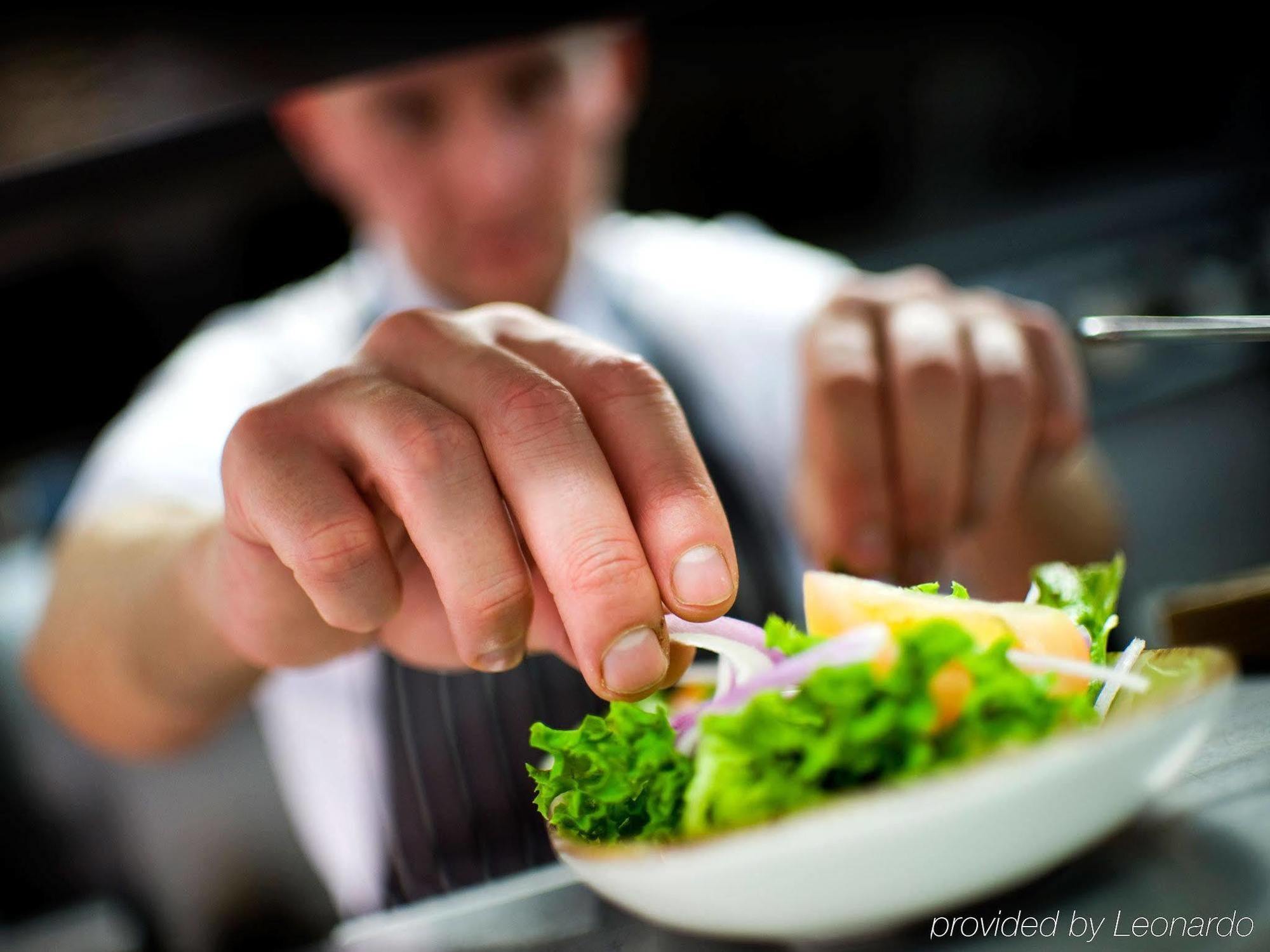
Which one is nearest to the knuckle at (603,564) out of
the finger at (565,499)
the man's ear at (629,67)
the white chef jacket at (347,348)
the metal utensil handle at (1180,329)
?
the finger at (565,499)

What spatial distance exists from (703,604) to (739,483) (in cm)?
82

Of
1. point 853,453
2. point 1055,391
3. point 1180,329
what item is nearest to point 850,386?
point 853,453

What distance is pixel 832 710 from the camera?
1.04 ft

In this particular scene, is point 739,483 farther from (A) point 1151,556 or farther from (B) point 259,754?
(A) point 1151,556

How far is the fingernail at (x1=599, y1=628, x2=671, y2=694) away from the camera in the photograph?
1.21 feet

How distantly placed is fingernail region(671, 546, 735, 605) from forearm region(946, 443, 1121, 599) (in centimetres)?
42

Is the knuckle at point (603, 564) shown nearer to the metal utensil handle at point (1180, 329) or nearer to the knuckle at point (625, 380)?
the knuckle at point (625, 380)

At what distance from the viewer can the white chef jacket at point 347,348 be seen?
1016 millimetres

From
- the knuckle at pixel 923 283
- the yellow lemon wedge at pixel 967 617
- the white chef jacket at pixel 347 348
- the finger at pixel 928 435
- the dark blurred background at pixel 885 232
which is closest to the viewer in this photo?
the yellow lemon wedge at pixel 967 617

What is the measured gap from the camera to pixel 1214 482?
197 centimetres

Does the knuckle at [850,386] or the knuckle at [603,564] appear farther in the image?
the knuckle at [850,386]

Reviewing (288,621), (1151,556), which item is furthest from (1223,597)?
(1151,556)

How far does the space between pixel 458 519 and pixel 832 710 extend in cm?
16

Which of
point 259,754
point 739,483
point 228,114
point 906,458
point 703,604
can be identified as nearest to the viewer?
point 703,604
